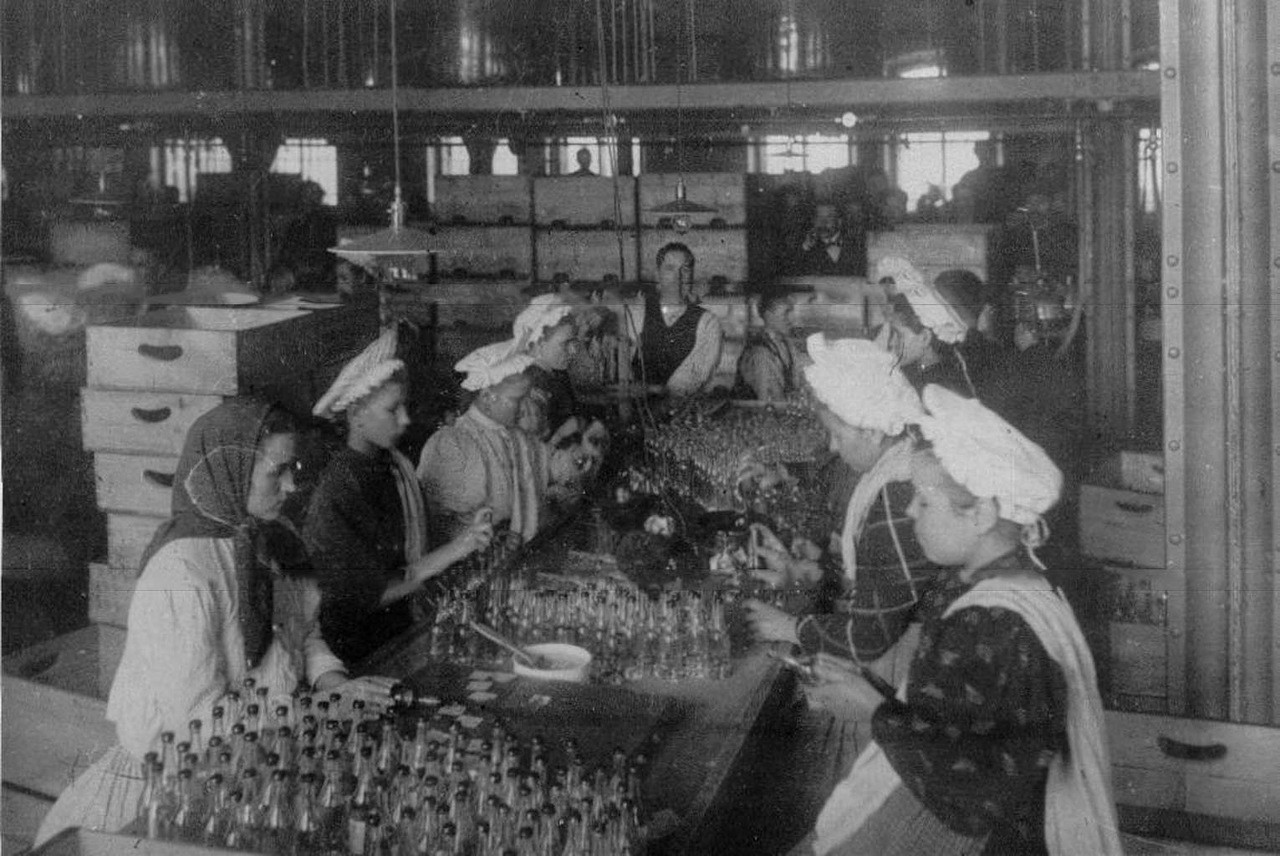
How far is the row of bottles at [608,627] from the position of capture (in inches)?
75.4

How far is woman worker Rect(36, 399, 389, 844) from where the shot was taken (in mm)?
1742

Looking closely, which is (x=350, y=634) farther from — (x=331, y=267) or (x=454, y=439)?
(x=331, y=267)

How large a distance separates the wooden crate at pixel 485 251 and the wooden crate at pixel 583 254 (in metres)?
0.05

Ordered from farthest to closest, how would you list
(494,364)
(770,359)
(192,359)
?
(770,359), (494,364), (192,359)

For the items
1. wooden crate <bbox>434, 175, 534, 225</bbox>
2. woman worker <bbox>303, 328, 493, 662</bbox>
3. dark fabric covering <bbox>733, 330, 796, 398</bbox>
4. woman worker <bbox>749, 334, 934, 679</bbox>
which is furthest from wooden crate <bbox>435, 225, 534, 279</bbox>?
woman worker <bbox>749, 334, 934, 679</bbox>

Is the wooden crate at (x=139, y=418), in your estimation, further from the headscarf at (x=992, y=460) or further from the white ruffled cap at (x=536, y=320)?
the headscarf at (x=992, y=460)

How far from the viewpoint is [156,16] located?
4676mm

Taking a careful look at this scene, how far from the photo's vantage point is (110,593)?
2.36 meters

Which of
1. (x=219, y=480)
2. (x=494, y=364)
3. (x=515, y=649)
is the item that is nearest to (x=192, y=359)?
(x=219, y=480)

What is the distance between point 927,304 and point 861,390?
837 mm

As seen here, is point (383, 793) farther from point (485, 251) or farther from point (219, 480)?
point (485, 251)

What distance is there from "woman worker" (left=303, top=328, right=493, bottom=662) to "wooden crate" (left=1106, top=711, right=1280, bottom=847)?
47.6 inches

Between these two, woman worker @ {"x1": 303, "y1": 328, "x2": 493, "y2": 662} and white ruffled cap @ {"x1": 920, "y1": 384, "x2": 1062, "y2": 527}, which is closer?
white ruffled cap @ {"x1": 920, "y1": 384, "x2": 1062, "y2": 527}

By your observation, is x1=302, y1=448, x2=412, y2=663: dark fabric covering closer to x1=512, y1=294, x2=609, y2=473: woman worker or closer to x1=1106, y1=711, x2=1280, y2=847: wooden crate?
x1=512, y1=294, x2=609, y2=473: woman worker
